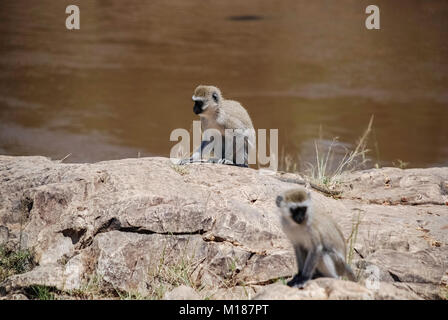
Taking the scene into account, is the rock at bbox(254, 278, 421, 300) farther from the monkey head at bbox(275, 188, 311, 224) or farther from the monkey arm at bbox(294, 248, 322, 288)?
the monkey head at bbox(275, 188, 311, 224)

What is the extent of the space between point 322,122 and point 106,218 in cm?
877

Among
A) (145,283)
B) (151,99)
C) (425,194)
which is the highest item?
(151,99)

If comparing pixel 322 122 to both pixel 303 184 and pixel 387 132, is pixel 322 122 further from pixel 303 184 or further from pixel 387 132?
pixel 303 184

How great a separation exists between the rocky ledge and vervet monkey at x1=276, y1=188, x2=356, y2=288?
1.29 feet

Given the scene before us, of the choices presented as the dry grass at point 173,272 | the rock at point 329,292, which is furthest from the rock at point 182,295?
the rock at point 329,292

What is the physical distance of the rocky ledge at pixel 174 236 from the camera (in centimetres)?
541

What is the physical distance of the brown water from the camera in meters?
13.2

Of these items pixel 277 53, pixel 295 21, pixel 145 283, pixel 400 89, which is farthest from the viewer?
pixel 295 21

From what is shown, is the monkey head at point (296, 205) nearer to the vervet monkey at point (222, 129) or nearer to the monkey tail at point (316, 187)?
the monkey tail at point (316, 187)

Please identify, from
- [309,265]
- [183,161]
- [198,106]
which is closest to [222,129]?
[198,106]

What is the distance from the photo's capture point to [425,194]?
7.28 meters

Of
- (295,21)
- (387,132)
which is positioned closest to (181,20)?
(295,21)

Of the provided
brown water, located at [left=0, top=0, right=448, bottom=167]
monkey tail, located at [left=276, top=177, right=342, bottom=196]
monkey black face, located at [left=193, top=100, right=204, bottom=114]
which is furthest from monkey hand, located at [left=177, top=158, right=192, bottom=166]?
brown water, located at [left=0, top=0, right=448, bottom=167]

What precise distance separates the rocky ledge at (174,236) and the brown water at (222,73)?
530 cm
